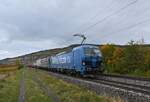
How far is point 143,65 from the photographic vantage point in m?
52.2

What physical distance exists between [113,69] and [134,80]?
28017 mm

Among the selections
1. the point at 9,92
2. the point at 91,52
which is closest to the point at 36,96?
the point at 9,92

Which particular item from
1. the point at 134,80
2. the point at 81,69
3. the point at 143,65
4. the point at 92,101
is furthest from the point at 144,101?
the point at 143,65

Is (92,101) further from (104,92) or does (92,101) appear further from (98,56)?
(98,56)

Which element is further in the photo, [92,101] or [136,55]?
[136,55]

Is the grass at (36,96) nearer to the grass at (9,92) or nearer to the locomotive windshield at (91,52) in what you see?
the grass at (9,92)

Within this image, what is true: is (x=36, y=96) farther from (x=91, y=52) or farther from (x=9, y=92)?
(x=91, y=52)

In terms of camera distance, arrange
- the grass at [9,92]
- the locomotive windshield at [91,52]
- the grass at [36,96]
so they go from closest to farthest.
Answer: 1. the grass at [36,96]
2. the grass at [9,92]
3. the locomotive windshield at [91,52]

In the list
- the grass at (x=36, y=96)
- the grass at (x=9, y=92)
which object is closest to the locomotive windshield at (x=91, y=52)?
the grass at (x=9, y=92)

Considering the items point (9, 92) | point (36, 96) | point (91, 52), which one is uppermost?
point (91, 52)

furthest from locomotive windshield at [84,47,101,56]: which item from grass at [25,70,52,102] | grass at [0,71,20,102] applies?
grass at [25,70,52,102]

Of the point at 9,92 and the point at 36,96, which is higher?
the point at 9,92

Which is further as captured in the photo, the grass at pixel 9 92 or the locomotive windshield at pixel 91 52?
the locomotive windshield at pixel 91 52

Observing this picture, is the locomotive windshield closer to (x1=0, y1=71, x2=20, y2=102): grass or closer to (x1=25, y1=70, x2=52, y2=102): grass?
(x1=0, y1=71, x2=20, y2=102): grass
